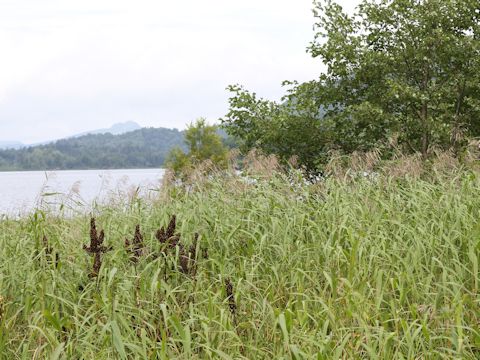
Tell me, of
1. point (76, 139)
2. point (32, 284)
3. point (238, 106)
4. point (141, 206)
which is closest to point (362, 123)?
point (238, 106)

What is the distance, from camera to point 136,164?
171 ft

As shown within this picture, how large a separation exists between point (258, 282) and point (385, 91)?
331 inches

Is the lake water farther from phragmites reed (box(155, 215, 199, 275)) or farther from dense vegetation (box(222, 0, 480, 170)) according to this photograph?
dense vegetation (box(222, 0, 480, 170))

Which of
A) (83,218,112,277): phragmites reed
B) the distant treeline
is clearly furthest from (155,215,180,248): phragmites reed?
the distant treeline

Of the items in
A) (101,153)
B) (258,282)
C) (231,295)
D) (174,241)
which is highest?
(101,153)

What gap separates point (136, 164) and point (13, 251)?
4709 cm

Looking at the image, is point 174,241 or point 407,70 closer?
point 174,241

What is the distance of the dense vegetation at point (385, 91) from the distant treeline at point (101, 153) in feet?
123

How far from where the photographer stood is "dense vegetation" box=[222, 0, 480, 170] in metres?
11.8

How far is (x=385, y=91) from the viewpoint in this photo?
40.4 feet

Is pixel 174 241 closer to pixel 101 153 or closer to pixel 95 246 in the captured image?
pixel 95 246

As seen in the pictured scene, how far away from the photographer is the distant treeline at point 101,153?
52.4 m

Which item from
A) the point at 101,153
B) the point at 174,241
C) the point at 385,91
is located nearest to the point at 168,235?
the point at 174,241

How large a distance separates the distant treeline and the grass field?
4426 centimetres
